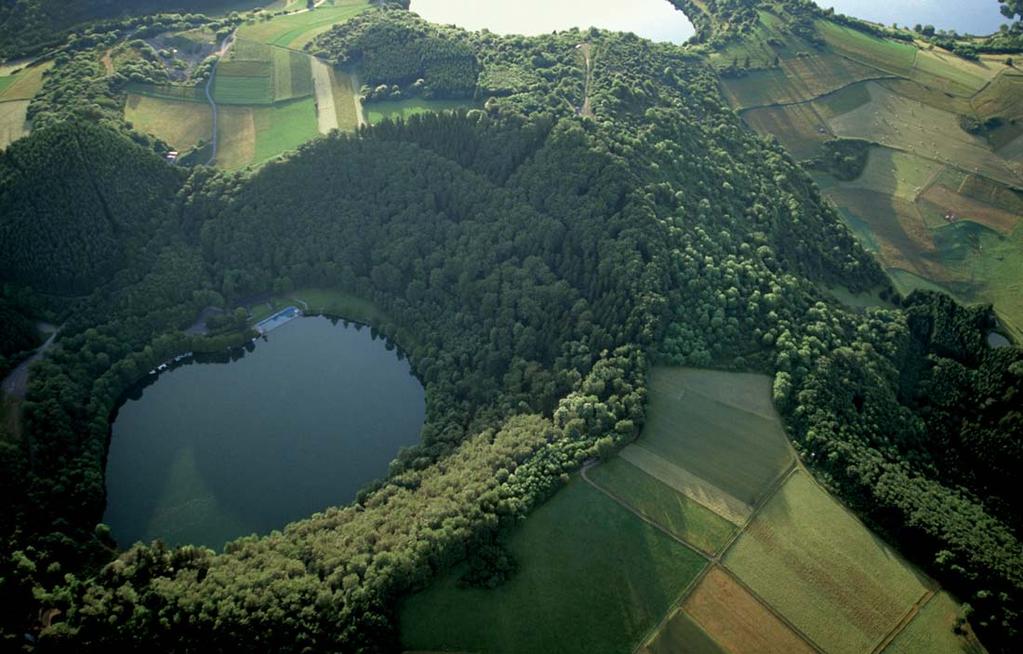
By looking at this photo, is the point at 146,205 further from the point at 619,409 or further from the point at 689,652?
the point at 689,652

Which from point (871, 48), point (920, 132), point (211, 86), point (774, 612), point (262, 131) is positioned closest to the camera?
point (774, 612)

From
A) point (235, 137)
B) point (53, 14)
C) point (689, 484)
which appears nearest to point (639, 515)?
point (689, 484)

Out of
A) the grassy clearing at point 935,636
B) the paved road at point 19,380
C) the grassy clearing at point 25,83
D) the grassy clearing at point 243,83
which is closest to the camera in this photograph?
the grassy clearing at point 935,636

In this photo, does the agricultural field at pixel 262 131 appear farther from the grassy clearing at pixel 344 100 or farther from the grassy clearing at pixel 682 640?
the grassy clearing at pixel 682 640

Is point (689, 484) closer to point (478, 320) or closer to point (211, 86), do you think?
point (478, 320)

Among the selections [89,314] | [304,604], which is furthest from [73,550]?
[89,314]

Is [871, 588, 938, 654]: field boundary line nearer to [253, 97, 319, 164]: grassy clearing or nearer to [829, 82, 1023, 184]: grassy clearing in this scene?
[829, 82, 1023, 184]: grassy clearing

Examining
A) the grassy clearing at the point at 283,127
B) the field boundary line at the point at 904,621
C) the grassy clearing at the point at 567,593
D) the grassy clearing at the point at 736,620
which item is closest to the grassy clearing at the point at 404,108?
Answer: the grassy clearing at the point at 283,127
